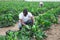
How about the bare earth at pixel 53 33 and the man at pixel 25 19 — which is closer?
the bare earth at pixel 53 33

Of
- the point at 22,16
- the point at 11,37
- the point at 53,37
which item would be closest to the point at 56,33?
the point at 53,37

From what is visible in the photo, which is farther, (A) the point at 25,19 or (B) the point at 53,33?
(B) the point at 53,33

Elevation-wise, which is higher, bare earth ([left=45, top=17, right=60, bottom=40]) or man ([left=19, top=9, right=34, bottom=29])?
man ([left=19, top=9, right=34, bottom=29])

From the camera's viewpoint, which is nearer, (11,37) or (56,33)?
(11,37)

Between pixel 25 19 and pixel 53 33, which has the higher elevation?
pixel 25 19

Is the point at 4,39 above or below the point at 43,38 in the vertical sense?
above

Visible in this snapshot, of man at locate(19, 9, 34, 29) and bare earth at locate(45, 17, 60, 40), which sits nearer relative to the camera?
bare earth at locate(45, 17, 60, 40)

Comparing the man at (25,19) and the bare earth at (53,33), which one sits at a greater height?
the man at (25,19)

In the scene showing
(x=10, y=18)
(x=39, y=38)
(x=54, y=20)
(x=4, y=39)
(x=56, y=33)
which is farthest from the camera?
(x=10, y=18)

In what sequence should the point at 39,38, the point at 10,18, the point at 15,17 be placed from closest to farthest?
the point at 39,38 → the point at 10,18 → the point at 15,17

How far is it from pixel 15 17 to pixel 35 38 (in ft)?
23.4

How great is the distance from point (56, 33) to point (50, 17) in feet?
9.65

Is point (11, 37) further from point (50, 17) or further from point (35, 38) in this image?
point (50, 17)

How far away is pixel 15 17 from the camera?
1709cm
